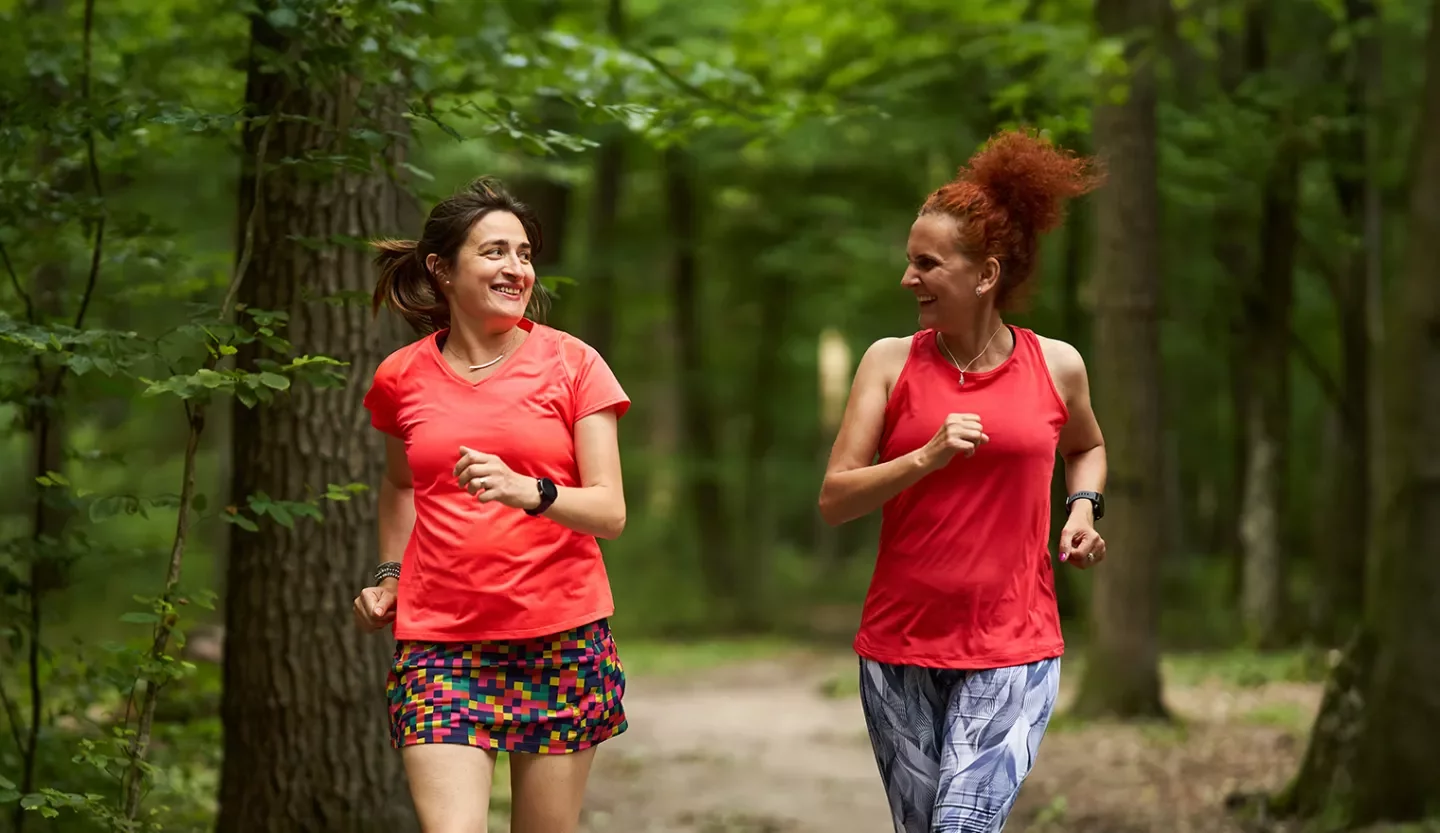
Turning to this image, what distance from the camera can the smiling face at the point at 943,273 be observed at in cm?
356

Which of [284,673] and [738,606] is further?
[738,606]

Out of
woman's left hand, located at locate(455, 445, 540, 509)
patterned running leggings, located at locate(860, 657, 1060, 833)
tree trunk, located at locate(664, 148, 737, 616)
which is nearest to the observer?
woman's left hand, located at locate(455, 445, 540, 509)

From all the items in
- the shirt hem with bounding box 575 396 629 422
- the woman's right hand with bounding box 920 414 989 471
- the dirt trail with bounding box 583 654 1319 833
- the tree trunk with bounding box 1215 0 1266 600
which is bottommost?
the dirt trail with bounding box 583 654 1319 833

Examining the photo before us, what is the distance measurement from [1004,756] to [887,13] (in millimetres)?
10416

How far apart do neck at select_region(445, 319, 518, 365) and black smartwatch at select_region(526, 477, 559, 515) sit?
1.47ft

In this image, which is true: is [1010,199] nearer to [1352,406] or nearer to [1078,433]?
[1078,433]

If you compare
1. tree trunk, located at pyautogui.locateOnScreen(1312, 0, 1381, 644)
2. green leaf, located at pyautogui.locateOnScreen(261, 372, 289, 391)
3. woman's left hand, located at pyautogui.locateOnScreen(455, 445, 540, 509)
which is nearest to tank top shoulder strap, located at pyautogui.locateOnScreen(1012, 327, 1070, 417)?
woman's left hand, located at pyautogui.locateOnScreen(455, 445, 540, 509)

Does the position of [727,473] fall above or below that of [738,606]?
above

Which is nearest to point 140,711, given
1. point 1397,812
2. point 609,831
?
point 609,831

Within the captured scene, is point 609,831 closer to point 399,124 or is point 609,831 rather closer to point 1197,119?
point 399,124

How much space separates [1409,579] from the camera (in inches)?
244

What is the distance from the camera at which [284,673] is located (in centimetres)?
517

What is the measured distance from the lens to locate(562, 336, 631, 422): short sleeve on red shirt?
3.38 meters

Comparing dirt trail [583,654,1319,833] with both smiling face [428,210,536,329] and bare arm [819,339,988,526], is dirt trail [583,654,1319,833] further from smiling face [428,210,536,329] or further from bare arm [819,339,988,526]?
smiling face [428,210,536,329]
